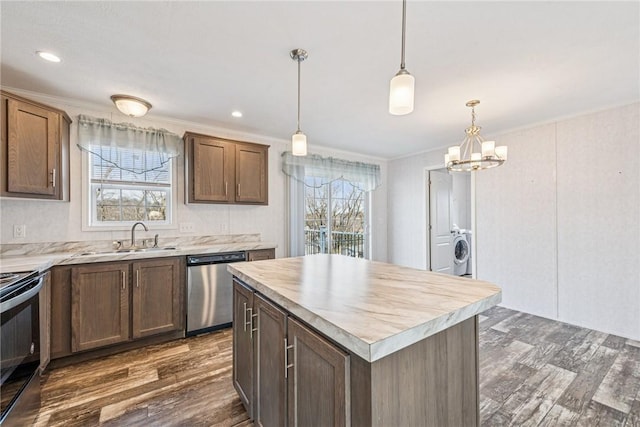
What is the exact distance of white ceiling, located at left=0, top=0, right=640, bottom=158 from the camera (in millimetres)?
1580

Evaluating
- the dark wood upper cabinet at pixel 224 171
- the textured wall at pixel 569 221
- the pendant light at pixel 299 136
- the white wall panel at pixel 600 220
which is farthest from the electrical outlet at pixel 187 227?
the white wall panel at pixel 600 220

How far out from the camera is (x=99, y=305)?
248 cm

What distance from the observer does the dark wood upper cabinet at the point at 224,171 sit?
3.21m

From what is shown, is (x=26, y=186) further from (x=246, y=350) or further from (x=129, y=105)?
(x=246, y=350)

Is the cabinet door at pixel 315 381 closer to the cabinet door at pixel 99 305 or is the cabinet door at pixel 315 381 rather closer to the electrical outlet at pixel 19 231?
the cabinet door at pixel 99 305

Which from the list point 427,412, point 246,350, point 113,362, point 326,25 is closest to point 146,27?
point 326,25

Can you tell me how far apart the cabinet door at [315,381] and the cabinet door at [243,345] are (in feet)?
1.66

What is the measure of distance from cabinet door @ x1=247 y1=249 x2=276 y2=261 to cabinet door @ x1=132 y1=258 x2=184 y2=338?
0.76 meters

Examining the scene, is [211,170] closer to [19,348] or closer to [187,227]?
[187,227]

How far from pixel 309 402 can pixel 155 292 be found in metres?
2.32

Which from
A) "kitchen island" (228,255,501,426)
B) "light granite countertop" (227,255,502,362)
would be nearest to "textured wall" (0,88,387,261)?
"light granite countertop" (227,255,502,362)

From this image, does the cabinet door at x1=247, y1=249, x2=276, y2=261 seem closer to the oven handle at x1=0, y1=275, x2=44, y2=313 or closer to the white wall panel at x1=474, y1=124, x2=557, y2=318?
the oven handle at x1=0, y1=275, x2=44, y2=313

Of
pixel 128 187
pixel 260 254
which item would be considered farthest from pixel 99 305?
pixel 260 254

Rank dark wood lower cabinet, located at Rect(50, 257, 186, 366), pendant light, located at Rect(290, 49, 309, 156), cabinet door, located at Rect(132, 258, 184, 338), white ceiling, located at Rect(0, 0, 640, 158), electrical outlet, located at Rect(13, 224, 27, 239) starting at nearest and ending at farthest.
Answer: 1. white ceiling, located at Rect(0, 0, 640, 158)
2. pendant light, located at Rect(290, 49, 309, 156)
3. dark wood lower cabinet, located at Rect(50, 257, 186, 366)
4. electrical outlet, located at Rect(13, 224, 27, 239)
5. cabinet door, located at Rect(132, 258, 184, 338)
